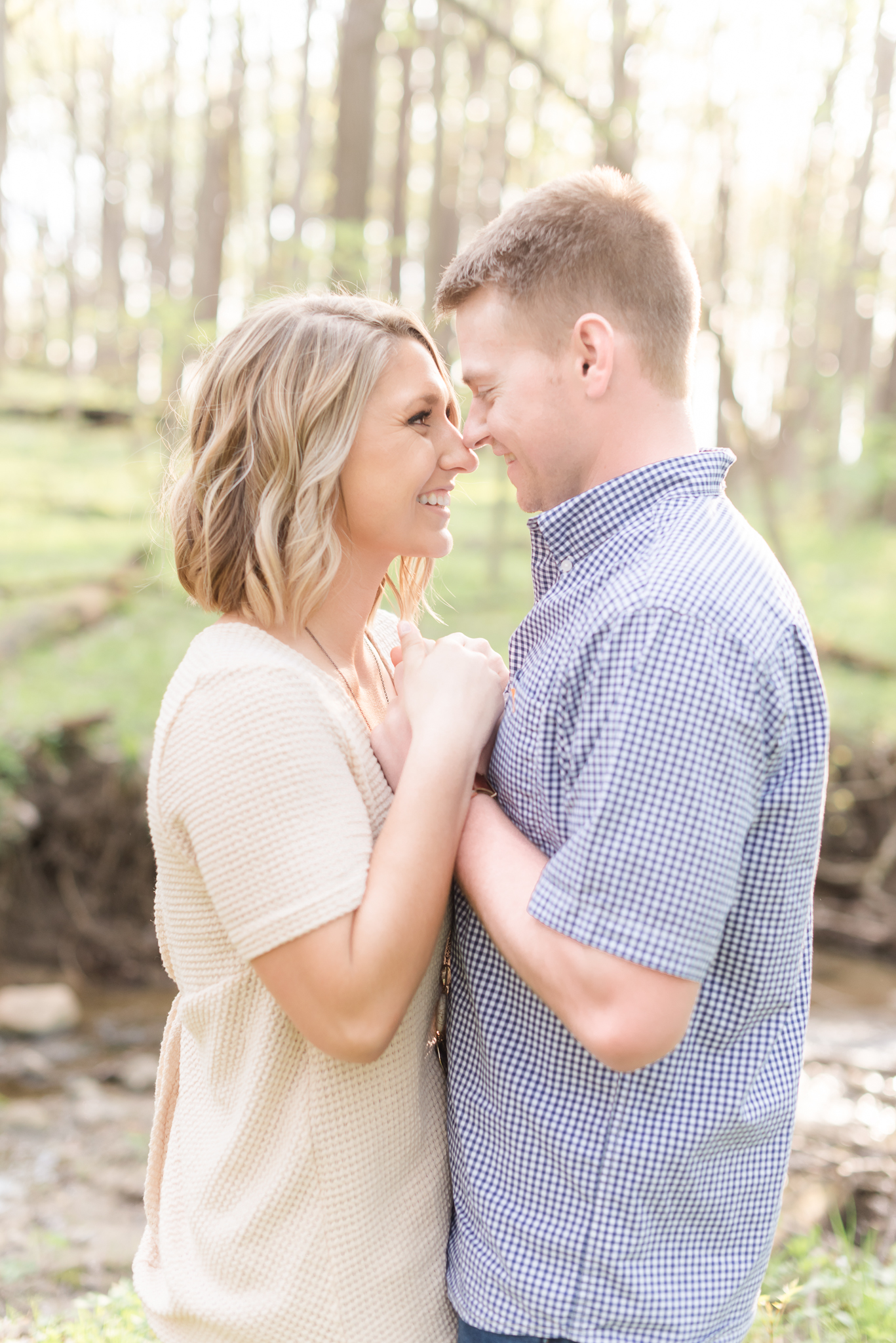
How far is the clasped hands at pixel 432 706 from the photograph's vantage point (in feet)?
5.41

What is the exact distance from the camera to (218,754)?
150 centimetres

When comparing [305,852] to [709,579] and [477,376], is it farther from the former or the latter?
[477,376]

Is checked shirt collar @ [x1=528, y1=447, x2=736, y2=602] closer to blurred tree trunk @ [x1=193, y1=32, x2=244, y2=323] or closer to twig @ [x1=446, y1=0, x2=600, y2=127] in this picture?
twig @ [x1=446, y1=0, x2=600, y2=127]

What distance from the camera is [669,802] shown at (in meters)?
1.30

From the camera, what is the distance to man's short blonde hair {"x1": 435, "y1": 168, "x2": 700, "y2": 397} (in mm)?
1712

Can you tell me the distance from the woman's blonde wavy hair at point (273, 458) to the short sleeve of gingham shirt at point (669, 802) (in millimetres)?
623

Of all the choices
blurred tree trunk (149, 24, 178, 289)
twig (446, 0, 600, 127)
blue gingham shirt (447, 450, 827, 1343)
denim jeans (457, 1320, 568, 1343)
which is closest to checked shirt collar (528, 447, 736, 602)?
blue gingham shirt (447, 450, 827, 1343)

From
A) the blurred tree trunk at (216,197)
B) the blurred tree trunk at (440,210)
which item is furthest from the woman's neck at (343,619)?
the blurred tree trunk at (216,197)

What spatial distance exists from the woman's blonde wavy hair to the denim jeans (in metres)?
1.07

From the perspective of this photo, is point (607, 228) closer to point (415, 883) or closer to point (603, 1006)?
point (415, 883)

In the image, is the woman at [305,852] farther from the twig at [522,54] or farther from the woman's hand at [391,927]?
the twig at [522,54]

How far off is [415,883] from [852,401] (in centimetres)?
2321

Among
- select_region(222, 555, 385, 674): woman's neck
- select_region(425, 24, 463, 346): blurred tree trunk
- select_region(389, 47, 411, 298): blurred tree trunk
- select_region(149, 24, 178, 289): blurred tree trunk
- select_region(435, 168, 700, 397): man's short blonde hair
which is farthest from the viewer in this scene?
select_region(149, 24, 178, 289): blurred tree trunk

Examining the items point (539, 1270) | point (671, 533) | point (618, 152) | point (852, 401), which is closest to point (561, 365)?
point (671, 533)
